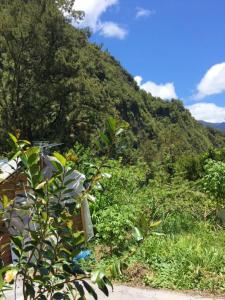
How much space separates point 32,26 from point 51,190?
23975 millimetres

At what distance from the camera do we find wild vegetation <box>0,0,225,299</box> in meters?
2.02

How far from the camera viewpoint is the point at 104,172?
343cm

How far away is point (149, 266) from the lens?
8094mm

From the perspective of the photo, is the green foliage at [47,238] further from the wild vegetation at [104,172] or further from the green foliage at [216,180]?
the green foliage at [216,180]

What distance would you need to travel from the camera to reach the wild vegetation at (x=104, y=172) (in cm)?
202

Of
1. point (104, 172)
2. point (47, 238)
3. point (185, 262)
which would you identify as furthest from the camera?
point (185, 262)

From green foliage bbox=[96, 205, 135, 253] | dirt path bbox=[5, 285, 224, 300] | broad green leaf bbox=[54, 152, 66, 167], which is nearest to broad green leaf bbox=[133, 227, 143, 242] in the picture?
broad green leaf bbox=[54, 152, 66, 167]

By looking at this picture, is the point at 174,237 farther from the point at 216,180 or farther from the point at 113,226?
the point at 216,180

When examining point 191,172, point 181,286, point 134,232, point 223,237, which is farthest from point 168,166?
point 134,232

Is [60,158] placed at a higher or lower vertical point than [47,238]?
higher

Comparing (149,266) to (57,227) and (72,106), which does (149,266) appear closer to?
(57,227)

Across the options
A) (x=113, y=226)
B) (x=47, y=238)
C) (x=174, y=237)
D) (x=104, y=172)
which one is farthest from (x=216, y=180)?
(x=47, y=238)

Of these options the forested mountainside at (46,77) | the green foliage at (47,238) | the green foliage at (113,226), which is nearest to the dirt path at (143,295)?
the green foliage at (113,226)

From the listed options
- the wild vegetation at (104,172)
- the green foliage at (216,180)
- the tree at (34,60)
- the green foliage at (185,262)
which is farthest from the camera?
the tree at (34,60)
